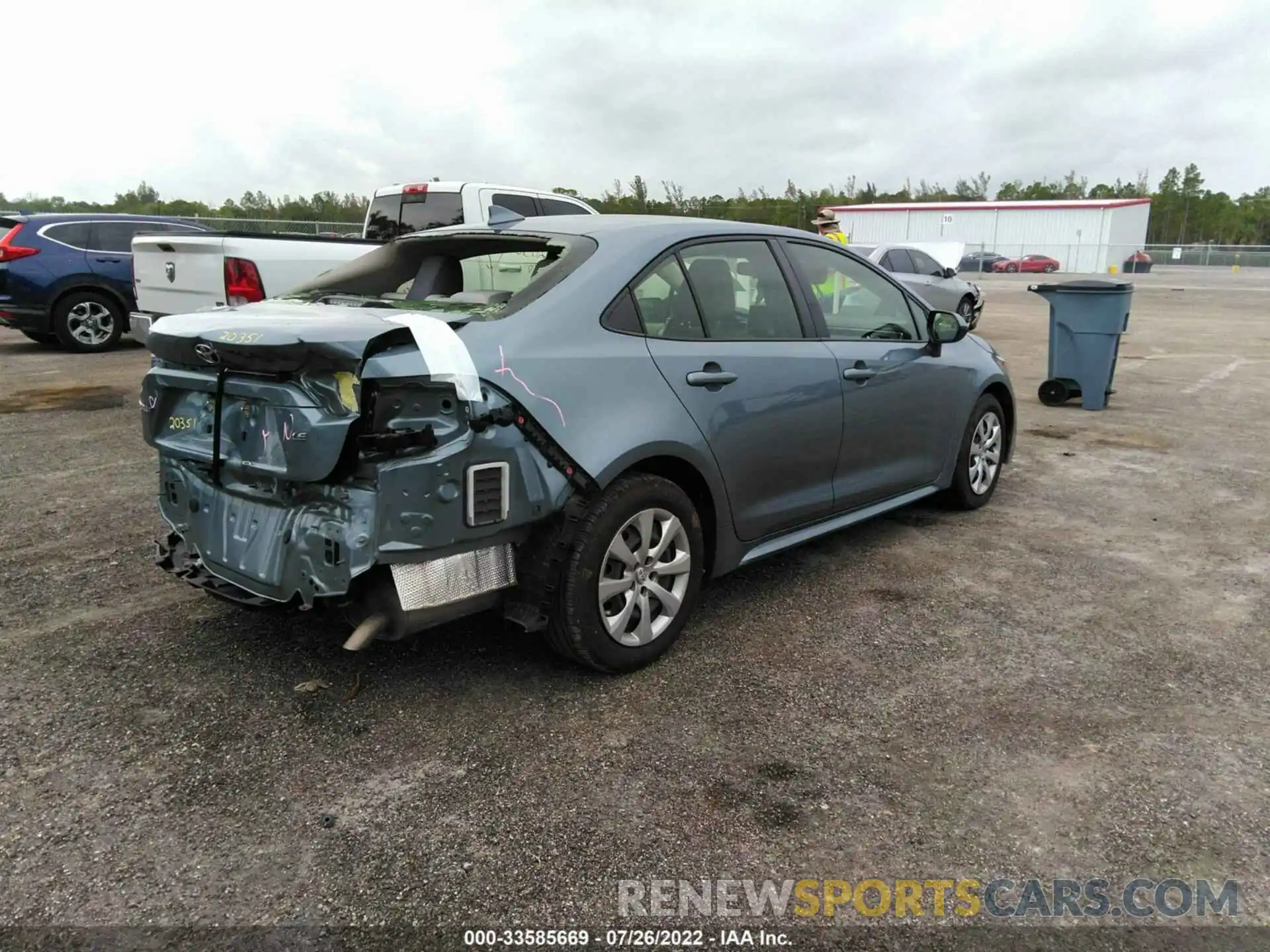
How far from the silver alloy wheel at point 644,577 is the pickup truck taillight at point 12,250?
34.7 ft

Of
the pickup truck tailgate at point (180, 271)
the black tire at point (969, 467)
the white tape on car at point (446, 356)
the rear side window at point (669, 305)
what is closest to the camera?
the white tape on car at point (446, 356)

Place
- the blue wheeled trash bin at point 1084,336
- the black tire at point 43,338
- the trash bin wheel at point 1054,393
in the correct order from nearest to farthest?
the blue wheeled trash bin at point 1084,336 → the trash bin wheel at point 1054,393 → the black tire at point 43,338

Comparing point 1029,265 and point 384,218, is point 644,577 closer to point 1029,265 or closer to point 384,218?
point 384,218

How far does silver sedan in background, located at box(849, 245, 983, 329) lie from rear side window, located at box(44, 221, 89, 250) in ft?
37.5

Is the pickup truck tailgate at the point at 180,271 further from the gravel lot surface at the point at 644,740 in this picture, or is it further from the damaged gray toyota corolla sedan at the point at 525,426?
the damaged gray toyota corolla sedan at the point at 525,426

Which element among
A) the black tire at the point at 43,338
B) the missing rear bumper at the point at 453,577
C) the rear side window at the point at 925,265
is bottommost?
the black tire at the point at 43,338

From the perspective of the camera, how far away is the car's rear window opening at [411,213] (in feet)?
31.1

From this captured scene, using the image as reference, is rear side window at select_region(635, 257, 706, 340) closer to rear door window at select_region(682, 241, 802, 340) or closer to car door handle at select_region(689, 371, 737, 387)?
rear door window at select_region(682, 241, 802, 340)

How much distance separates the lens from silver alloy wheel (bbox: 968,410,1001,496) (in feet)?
17.9

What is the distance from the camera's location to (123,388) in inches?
354

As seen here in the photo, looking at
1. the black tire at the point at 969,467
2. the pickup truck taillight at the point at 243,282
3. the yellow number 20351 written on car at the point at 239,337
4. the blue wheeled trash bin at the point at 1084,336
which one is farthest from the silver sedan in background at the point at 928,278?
the yellow number 20351 written on car at the point at 239,337

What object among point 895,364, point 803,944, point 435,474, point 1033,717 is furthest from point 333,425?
point 895,364

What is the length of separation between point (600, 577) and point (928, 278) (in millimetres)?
14691

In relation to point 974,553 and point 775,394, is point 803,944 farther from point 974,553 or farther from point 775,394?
point 974,553
